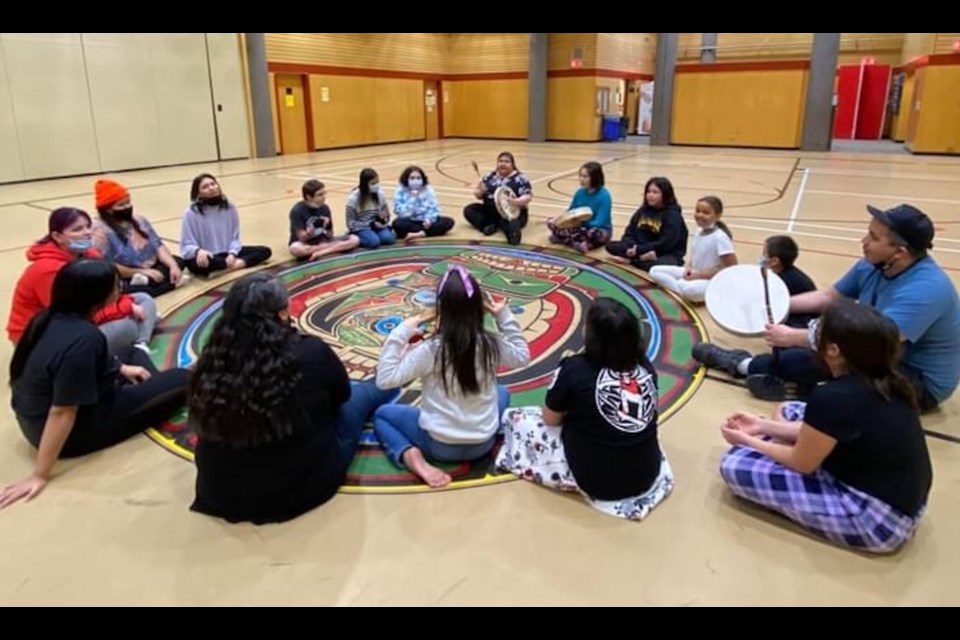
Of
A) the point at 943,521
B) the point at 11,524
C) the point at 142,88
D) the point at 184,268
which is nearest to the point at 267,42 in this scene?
the point at 142,88

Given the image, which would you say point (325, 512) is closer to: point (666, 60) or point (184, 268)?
point (184, 268)

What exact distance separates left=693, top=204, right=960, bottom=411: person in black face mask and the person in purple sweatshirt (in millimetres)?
4720

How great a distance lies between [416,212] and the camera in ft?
25.2

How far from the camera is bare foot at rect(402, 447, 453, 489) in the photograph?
9.46 ft

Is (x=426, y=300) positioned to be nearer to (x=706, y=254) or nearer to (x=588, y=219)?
(x=706, y=254)

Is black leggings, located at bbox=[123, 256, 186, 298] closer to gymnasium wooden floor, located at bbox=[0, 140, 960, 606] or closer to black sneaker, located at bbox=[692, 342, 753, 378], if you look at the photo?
gymnasium wooden floor, located at bbox=[0, 140, 960, 606]

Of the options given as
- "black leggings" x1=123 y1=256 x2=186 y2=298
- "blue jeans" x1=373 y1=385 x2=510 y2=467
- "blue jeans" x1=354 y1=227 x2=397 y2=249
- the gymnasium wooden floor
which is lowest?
the gymnasium wooden floor

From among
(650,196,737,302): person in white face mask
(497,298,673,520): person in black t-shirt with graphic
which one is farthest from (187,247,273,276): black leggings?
(497,298,673,520): person in black t-shirt with graphic

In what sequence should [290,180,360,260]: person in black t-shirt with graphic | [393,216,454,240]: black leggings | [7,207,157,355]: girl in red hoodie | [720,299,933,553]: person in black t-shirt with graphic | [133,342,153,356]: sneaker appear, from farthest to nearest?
1. [393,216,454,240]: black leggings
2. [290,180,360,260]: person in black t-shirt with graphic
3. [133,342,153,356]: sneaker
4. [7,207,157,355]: girl in red hoodie
5. [720,299,933,553]: person in black t-shirt with graphic

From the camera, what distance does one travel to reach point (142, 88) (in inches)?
582

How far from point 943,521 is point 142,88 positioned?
16.6m

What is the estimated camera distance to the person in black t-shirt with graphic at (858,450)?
225 centimetres

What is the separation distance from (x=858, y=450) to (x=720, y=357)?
171 centimetres
